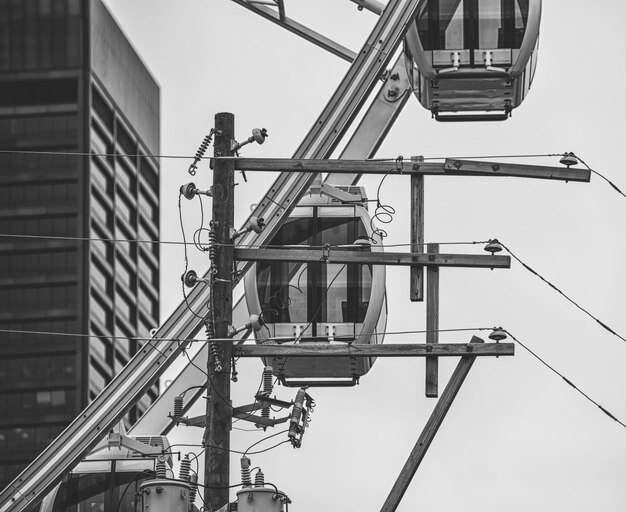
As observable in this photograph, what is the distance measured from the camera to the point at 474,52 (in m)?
32.2

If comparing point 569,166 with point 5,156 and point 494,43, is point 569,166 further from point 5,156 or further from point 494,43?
point 5,156

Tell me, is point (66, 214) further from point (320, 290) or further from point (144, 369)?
point (144, 369)

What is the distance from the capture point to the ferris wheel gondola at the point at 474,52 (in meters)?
32.1

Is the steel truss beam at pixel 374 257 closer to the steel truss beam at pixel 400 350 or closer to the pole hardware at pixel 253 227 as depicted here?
the pole hardware at pixel 253 227

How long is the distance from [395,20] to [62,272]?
130m

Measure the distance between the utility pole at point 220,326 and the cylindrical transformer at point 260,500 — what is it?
381 mm

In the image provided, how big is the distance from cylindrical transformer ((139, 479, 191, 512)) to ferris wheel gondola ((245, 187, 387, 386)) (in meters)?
5.81

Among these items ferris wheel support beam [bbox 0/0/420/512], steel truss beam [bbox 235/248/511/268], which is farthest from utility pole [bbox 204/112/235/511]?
ferris wheel support beam [bbox 0/0/420/512]

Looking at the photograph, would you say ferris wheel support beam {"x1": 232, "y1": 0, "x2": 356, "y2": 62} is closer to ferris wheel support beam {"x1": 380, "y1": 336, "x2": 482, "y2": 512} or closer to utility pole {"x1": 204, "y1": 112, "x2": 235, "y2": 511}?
utility pole {"x1": 204, "y1": 112, "x2": 235, "y2": 511}

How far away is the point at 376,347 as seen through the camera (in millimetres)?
26047

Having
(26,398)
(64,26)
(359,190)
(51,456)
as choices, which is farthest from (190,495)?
(64,26)

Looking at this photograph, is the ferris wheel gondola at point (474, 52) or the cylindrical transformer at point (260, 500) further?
the ferris wheel gondola at point (474, 52)

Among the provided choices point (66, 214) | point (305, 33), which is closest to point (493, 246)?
point (305, 33)

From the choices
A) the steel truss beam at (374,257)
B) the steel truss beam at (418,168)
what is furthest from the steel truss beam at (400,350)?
the steel truss beam at (418,168)
